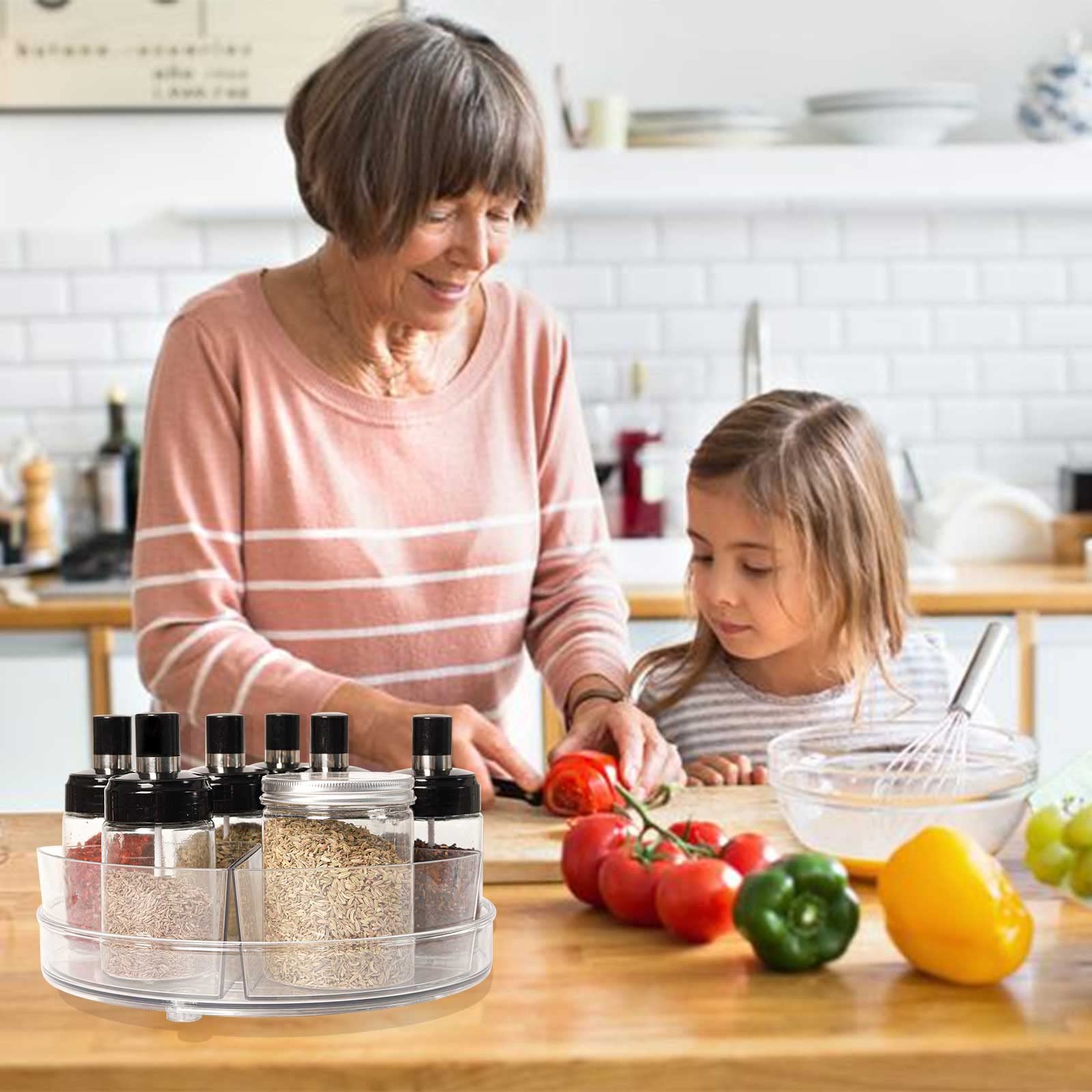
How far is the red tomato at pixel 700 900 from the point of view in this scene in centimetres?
160

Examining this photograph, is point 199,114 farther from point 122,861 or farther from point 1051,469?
point 122,861

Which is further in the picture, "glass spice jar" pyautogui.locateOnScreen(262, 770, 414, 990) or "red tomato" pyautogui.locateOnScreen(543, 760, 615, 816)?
"red tomato" pyautogui.locateOnScreen(543, 760, 615, 816)

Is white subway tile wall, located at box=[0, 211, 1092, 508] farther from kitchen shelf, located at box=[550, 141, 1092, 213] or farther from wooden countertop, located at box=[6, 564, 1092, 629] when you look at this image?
wooden countertop, located at box=[6, 564, 1092, 629]

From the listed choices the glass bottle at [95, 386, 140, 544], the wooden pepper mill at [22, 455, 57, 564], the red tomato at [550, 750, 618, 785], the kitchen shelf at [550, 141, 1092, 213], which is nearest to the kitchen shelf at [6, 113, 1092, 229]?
the kitchen shelf at [550, 141, 1092, 213]

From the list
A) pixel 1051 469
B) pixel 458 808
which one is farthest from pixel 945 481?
pixel 458 808

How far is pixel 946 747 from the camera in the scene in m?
1.85

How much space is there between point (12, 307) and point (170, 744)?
9.83 ft

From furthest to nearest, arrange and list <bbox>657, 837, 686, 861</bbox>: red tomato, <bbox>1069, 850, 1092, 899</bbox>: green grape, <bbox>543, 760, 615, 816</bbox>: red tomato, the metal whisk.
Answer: <bbox>543, 760, 615, 816</bbox>: red tomato → the metal whisk → <bbox>657, 837, 686, 861</bbox>: red tomato → <bbox>1069, 850, 1092, 899</bbox>: green grape

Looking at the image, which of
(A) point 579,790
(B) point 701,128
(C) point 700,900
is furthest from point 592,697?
(B) point 701,128

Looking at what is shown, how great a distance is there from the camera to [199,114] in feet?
13.8

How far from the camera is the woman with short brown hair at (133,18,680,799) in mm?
2084

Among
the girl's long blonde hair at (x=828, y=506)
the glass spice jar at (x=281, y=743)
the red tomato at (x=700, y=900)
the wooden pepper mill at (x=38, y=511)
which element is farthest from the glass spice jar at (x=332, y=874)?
the wooden pepper mill at (x=38, y=511)

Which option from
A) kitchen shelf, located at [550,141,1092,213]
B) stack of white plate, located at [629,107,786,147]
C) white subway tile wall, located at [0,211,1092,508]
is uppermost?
stack of white plate, located at [629,107,786,147]

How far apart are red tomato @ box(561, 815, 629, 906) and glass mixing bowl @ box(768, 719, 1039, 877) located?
0.19 metres
